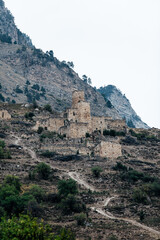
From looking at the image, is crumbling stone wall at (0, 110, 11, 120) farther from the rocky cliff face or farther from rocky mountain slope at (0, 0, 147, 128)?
the rocky cliff face

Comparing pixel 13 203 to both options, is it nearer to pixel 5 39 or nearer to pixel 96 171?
pixel 96 171

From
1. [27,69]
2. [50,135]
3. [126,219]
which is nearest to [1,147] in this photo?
[50,135]

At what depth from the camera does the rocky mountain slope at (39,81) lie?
4183 inches

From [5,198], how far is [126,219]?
9.50 meters

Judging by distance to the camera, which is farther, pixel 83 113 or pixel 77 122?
pixel 83 113

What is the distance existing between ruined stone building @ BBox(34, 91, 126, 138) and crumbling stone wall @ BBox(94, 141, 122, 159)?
6.81 meters

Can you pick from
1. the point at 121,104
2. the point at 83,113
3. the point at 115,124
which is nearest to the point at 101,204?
the point at 83,113

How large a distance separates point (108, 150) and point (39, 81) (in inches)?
3040

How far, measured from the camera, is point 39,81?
405 ft

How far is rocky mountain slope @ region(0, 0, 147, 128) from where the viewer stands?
106250mm

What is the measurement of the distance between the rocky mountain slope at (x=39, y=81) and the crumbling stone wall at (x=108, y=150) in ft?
172

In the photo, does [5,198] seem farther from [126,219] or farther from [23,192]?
[126,219]

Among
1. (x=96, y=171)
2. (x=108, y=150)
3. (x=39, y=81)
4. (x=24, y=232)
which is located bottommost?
(x=24, y=232)

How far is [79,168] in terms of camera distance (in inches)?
1722
